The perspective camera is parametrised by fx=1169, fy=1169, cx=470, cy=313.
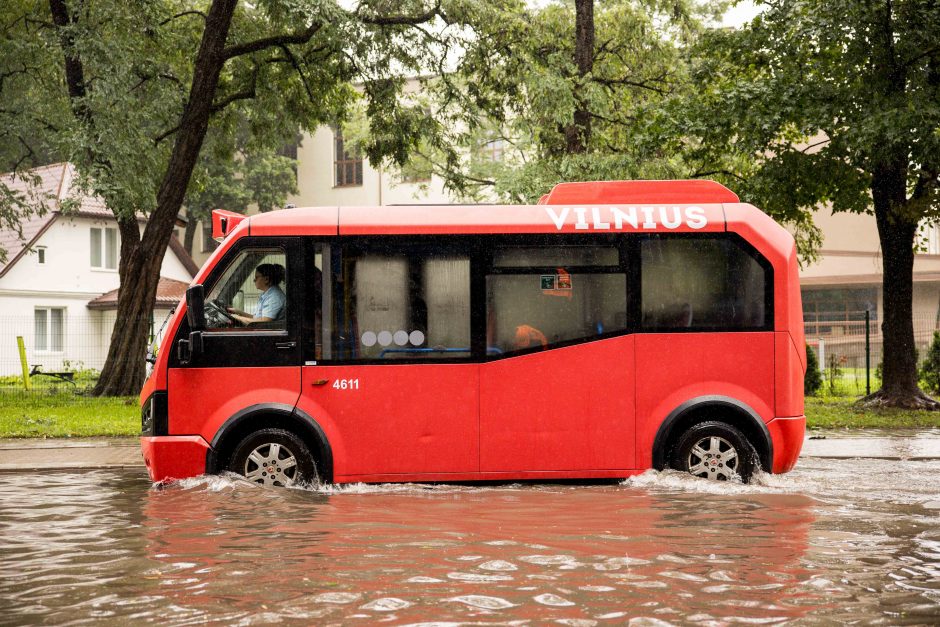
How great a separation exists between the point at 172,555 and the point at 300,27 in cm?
1721

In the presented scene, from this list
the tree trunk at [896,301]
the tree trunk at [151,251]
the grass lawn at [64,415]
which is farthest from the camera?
the tree trunk at [151,251]

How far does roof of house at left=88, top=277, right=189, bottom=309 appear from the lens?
45281 millimetres

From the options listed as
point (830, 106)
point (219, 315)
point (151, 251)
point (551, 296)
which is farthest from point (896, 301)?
point (219, 315)

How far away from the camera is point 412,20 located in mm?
23859

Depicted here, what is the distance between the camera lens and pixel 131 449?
51.1ft

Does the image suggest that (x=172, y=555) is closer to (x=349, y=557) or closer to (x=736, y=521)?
(x=349, y=557)

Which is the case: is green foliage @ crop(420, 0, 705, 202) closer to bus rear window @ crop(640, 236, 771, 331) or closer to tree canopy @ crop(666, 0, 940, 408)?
tree canopy @ crop(666, 0, 940, 408)

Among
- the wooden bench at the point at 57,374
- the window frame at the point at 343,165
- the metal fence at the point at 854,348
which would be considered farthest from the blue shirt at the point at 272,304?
the window frame at the point at 343,165

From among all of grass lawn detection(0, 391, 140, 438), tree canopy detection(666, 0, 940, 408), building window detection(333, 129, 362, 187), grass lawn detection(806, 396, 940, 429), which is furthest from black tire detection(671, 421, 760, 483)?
building window detection(333, 129, 362, 187)

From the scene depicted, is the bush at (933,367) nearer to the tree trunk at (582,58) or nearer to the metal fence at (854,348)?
the metal fence at (854,348)

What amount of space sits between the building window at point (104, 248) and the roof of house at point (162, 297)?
122 centimetres

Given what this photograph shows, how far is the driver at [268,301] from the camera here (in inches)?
420

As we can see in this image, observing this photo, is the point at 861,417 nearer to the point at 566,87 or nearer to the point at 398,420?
the point at 566,87

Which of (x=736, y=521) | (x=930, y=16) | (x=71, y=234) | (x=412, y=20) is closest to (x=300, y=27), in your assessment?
(x=412, y=20)
